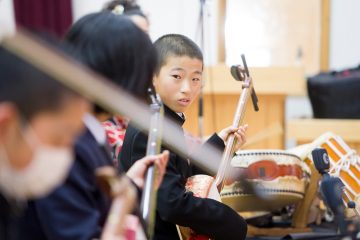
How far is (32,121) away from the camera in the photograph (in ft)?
1.83

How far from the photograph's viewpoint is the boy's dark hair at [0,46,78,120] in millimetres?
562

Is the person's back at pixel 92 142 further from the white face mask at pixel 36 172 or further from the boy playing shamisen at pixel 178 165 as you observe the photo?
the boy playing shamisen at pixel 178 165

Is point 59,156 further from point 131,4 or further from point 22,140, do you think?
point 131,4

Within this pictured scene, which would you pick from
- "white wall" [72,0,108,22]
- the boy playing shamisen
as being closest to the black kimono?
the boy playing shamisen

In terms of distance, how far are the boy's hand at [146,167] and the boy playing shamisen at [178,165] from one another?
26 cm

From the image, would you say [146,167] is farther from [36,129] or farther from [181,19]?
[181,19]

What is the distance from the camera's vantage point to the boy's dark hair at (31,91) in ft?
1.84

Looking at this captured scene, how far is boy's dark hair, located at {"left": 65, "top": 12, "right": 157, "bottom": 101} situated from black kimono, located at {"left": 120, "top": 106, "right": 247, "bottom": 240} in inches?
16.4

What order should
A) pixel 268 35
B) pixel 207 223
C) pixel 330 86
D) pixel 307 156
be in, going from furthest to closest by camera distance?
1. pixel 268 35
2. pixel 330 86
3. pixel 307 156
4. pixel 207 223

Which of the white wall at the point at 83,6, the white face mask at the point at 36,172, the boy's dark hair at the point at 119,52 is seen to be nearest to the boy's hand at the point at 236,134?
the boy's dark hair at the point at 119,52

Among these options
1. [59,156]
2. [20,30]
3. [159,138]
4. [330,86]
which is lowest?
[330,86]

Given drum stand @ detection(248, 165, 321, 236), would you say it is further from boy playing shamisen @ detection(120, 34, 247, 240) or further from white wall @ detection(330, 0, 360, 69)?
white wall @ detection(330, 0, 360, 69)

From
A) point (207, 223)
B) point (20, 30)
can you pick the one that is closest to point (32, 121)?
point (20, 30)

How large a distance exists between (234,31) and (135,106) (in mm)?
3215
